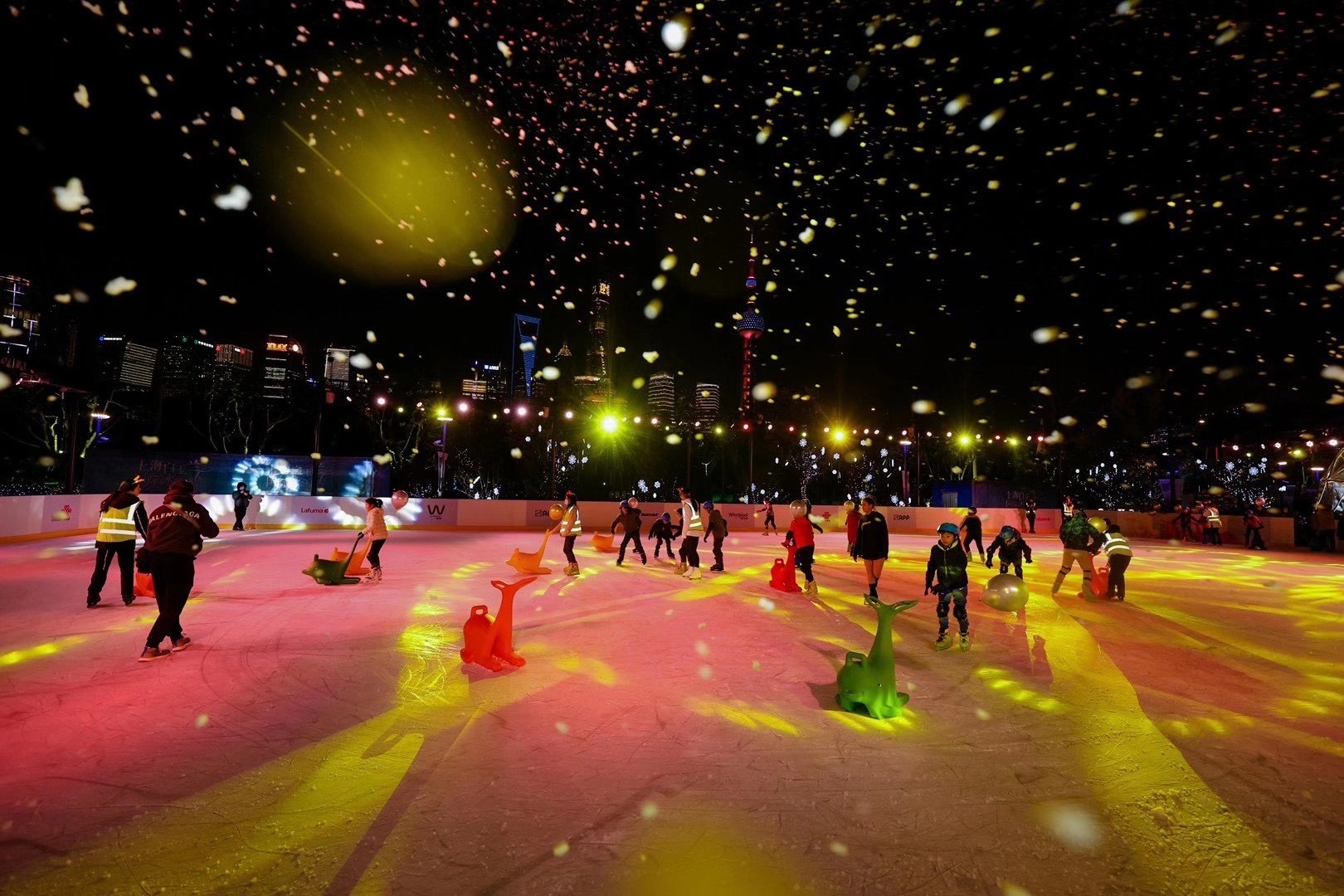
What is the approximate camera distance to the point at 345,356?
934 inches

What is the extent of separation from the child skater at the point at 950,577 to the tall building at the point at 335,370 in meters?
22.3

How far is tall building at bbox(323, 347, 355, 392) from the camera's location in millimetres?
23047

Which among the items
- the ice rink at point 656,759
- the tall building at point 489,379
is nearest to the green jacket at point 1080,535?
the ice rink at point 656,759

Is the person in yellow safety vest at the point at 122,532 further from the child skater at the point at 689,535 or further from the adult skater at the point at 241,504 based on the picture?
the adult skater at the point at 241,504

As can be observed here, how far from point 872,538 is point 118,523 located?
9.75 meters

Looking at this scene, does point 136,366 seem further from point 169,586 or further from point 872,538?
point 872,538

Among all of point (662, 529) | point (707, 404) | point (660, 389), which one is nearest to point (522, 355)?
point (660, 389)

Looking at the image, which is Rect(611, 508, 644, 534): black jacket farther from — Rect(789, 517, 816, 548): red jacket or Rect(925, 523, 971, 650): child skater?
Rect(925, 523, 971, 650): child skater

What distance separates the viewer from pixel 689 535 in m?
11.3

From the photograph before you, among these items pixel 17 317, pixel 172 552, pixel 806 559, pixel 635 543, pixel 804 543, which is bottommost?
pixel 635 543

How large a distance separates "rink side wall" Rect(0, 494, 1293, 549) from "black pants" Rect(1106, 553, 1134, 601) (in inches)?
486

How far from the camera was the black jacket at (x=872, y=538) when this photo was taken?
8.77 metres

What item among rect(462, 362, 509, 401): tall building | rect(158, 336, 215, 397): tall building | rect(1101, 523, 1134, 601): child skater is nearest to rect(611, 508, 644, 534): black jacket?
rect(1101, 523, 1134, 601): child skater

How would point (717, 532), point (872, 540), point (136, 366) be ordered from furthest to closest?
1. point (136, 366)
2. point (717, 532)
3. point (872, 540)
